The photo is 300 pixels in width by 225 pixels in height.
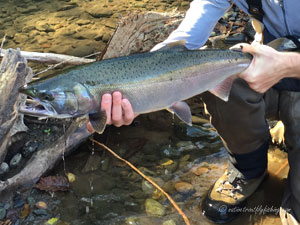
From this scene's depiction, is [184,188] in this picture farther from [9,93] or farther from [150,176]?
[9,93]

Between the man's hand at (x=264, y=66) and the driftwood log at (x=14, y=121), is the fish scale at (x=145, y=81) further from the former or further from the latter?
the driftwood log at (x=14, y=121)

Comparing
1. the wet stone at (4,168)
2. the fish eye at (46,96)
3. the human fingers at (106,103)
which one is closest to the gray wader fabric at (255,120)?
the human fingers at (106,103)

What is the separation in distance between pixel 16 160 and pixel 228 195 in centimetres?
188

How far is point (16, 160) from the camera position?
130 inches

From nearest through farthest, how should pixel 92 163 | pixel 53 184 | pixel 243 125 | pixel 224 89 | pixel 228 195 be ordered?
1. pixel 224 89
2. pixel 243 125
3. pixel 228 195
4. pixel 53 184
5. pixel 92 163

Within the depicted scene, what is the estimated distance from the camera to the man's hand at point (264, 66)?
7.95 feet

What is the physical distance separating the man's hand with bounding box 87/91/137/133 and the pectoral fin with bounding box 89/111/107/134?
0.04m

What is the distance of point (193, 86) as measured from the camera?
248cm

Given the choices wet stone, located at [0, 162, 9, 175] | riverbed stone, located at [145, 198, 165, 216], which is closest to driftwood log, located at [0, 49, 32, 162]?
wet stone, located at [0, 162, 9, 175]

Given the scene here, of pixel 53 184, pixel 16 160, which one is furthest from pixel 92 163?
pixel 16 160

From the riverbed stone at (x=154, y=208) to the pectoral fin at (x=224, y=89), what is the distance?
1094 mm

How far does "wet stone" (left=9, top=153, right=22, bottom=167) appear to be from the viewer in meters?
3.27

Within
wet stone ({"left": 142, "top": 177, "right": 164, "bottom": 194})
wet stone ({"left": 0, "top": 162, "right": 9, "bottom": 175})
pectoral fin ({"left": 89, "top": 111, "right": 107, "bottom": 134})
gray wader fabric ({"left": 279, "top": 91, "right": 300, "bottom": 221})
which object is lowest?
wet stone ({"left": 142, "top": 177, "right": 164, "bottom": 194})

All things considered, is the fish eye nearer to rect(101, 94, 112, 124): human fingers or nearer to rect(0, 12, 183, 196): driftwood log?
rect(101, 94, 112, 124): human fingers
